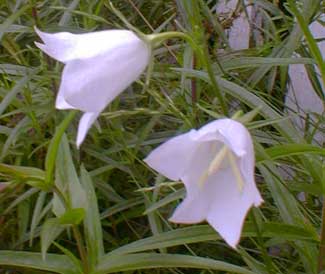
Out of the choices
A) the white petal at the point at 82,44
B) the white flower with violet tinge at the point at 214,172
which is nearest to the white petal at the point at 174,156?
the white flower with violet tinge at the point at 214,172

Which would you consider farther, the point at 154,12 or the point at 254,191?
the point at 154,12

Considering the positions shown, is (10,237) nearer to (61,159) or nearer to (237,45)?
(61,159)

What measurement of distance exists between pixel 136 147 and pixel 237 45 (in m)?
0.68

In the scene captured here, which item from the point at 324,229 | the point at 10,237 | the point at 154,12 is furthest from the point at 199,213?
the point at 154,12

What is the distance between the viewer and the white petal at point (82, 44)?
0.68 metres

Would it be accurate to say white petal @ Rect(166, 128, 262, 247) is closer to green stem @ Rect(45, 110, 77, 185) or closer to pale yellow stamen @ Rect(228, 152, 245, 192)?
pale yellow stamen @ Rect(228, 152, 245, 192)

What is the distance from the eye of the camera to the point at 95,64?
68cm

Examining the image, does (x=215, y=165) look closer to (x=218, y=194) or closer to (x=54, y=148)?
(x=218, y=194)

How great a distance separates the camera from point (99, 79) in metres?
0.67

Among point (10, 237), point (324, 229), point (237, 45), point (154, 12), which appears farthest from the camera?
point (237, 45)

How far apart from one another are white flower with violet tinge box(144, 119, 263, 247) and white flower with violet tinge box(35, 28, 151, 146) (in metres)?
0.07

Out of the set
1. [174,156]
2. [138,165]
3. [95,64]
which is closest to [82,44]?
[95,64]

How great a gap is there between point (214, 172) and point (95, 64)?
17 centimetres

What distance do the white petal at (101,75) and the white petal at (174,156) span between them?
7 centimetres
